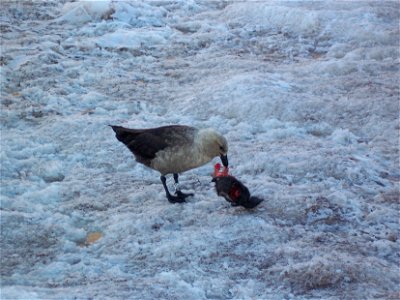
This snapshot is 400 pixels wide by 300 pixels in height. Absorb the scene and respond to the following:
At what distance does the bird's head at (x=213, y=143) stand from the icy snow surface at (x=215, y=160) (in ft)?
1.93

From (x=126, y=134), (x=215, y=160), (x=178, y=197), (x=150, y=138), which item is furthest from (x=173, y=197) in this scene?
(x=215, y=160)

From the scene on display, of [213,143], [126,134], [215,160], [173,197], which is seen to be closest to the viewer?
[213,143]

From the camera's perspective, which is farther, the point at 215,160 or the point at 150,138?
the point at 215,160

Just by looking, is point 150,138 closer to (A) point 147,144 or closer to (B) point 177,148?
(A) point 147,144

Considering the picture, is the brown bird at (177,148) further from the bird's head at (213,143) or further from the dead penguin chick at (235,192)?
the dead penguin chick at (235,192)

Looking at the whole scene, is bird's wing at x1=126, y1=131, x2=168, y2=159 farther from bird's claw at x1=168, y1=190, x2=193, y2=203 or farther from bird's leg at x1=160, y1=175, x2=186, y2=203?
bird's claw at x1=168, y1=190, x2=193, y2=203

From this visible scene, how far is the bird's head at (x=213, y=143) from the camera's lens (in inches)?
224

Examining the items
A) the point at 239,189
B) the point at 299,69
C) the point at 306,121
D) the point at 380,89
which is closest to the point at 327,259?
the point at 239,189

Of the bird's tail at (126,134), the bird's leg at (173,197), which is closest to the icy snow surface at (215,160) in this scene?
the bird's leg at (173,197)

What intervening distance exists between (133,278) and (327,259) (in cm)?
169

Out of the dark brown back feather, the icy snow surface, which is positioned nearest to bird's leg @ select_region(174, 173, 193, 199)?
the icy snow surface

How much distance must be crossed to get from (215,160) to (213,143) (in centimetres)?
125

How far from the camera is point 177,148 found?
5.79m

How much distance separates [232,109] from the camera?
8.05 m
